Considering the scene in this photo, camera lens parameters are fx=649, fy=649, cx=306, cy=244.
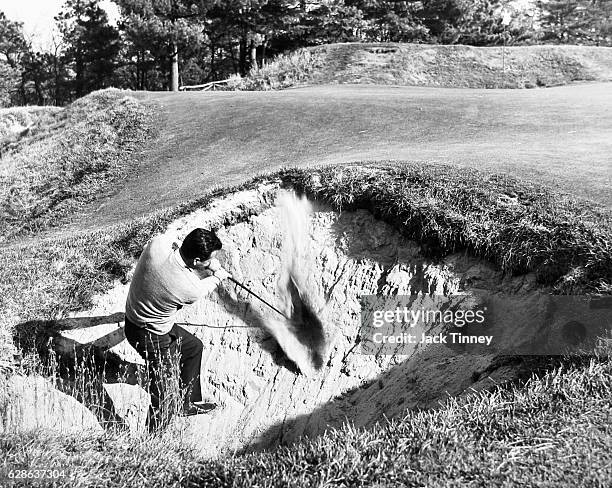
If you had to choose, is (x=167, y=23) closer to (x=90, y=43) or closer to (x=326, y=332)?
(x=90, y=43)

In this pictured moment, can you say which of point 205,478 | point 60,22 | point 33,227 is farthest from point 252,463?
point 60,22

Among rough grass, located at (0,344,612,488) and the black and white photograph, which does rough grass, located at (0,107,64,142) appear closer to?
the black and white photograph

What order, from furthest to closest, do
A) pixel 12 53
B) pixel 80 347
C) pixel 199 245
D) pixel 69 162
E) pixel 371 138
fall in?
pixel 12 53
pixel 69 162
pixel 371 138
pixel 80 347
pixel 199 245

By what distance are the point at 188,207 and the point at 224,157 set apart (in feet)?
19.7

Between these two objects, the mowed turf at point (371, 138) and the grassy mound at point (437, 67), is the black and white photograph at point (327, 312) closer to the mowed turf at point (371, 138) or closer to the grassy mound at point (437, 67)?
the mowed turf at point (371, 138)

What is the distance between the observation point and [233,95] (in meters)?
23.3

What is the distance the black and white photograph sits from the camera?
451cm

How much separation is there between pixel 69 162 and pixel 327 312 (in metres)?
13.1

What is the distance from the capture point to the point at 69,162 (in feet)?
60.6

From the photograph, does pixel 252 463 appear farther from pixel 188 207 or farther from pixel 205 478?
pixel 188 207

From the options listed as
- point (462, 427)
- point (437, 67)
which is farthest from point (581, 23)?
point (462, 427)

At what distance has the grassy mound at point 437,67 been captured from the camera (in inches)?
1174

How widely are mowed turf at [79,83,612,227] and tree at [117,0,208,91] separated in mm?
16690

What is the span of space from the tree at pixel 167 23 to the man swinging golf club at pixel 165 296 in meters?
32.9
